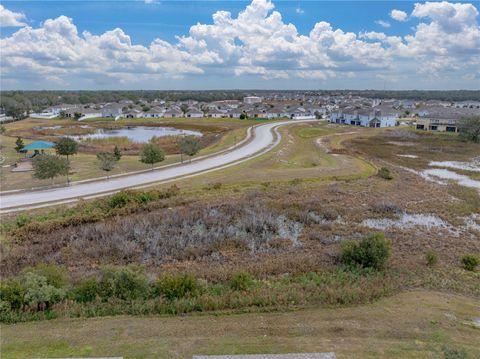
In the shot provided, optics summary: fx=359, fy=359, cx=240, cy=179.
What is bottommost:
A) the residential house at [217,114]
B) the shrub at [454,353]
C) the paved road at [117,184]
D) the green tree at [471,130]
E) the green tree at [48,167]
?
the paved road at [117,184]

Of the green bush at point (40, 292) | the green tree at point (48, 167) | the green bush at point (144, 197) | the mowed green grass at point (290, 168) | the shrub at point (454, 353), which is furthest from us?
the mowed green grass at point (290, 168)

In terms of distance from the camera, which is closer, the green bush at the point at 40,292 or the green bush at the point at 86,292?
the green bush at the point at 40,292

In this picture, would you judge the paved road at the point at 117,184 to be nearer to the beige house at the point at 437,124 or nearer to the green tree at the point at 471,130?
the green tree at the point at 471,130

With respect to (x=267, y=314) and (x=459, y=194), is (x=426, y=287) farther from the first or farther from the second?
(x=459, y=194)

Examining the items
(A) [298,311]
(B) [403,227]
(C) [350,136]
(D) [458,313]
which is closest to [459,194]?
(B) [403,227]

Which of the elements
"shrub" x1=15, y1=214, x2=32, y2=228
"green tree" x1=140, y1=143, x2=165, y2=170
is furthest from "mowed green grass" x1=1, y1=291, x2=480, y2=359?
"green tree" x1=140, y1=143, x2=165, y2=170

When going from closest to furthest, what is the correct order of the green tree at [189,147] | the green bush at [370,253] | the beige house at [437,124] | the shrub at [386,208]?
the green bush at [370,253] < the shrub at [386,208] < the green tree at [189,147] < the beige house at [437,124]

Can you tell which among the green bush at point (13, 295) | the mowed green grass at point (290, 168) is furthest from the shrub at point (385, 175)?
the green bush at point (13, 295)
